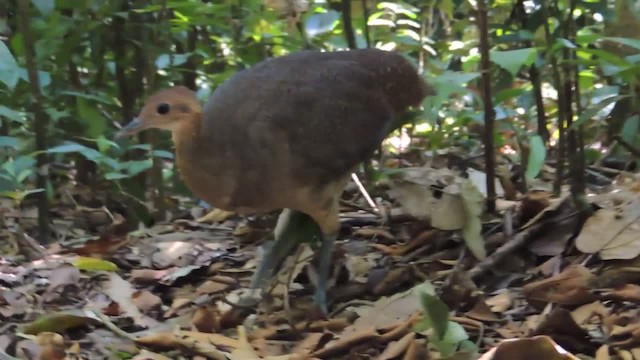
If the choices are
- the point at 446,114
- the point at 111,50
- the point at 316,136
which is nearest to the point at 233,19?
the point at 111,50

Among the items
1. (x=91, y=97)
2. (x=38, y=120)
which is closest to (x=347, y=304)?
(x=91, y=97)

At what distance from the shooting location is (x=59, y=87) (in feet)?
A: 10.8

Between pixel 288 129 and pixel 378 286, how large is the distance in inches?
18.9

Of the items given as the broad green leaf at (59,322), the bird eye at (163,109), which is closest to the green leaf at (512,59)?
the bird eye at (163,109)

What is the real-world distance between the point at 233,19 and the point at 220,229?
2.34 feet

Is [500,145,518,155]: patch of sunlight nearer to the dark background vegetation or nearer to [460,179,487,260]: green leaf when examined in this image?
the dark background vegetation

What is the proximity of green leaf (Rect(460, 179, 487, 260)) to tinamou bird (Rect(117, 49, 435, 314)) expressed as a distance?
29 centimetres

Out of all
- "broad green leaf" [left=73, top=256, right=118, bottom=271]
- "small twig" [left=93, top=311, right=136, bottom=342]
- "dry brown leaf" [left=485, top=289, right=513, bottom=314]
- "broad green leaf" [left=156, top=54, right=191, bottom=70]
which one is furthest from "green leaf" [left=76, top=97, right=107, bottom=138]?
"dry brown leaf" [left=485, top=289, right=513, bottom=314]

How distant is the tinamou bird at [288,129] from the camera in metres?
2.47

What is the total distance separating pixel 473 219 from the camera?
2629mm

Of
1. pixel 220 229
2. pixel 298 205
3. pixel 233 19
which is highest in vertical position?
pixel 233 19

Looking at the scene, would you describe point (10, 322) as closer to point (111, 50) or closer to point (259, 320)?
point (259, 320)

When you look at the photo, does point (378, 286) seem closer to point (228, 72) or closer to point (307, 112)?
point (307, 112)

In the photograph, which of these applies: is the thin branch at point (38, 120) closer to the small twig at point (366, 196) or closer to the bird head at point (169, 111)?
the bird head at point (169, 111)
